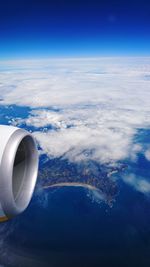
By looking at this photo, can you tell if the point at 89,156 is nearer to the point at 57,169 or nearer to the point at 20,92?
the point at 57,169

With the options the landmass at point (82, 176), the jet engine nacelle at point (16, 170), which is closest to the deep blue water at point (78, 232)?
the landmass at point (82, 176)

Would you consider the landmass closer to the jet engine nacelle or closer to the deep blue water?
the deep blue water

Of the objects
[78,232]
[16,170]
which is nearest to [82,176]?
[78,232]

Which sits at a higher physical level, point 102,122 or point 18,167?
point 18,167

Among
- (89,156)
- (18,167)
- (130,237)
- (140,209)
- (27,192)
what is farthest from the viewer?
(89,156)

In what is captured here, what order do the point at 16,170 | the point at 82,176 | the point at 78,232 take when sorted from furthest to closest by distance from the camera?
1. the point at 82,176
2. the point at 78,232
3. the point at 16,170

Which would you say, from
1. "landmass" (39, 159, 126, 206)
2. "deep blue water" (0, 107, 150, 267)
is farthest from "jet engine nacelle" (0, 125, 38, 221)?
"landmass" (39, 159, 126, 206)

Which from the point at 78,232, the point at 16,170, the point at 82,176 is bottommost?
the point at 78,232

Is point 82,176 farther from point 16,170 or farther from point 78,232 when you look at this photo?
point 16,170

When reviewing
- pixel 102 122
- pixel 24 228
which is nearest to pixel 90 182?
pixel 24 228
